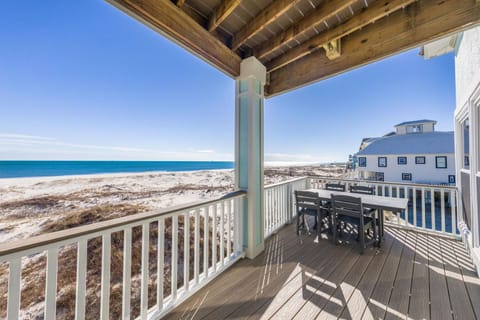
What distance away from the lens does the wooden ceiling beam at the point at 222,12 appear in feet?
5.04

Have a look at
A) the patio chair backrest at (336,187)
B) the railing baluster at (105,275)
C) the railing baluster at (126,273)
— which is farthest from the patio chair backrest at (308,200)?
the railing baluster at (105,275)

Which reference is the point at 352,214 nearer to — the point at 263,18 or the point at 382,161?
the point at 263,18

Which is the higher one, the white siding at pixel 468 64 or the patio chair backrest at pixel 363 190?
the white siding at pixel 468 64

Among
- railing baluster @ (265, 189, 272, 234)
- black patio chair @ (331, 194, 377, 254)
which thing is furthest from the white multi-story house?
railing baluster @ (265, 189, 272, 234)

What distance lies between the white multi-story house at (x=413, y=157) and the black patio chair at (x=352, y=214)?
1375cm

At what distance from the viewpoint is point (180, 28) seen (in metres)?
1.60

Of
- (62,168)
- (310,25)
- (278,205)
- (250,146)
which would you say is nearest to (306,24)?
(310,25)

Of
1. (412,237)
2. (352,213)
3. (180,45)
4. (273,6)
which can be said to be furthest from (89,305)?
(412,237)

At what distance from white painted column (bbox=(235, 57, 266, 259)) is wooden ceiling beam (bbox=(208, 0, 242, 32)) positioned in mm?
647

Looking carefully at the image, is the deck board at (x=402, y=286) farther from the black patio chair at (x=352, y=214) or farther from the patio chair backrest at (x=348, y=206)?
the patio chair backrest at (x=348, y=206)

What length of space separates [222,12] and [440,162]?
16404 millimetres

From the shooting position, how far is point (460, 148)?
2.80m

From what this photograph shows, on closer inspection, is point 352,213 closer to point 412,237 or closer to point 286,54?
point 412,237

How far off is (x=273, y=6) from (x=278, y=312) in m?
2.72
